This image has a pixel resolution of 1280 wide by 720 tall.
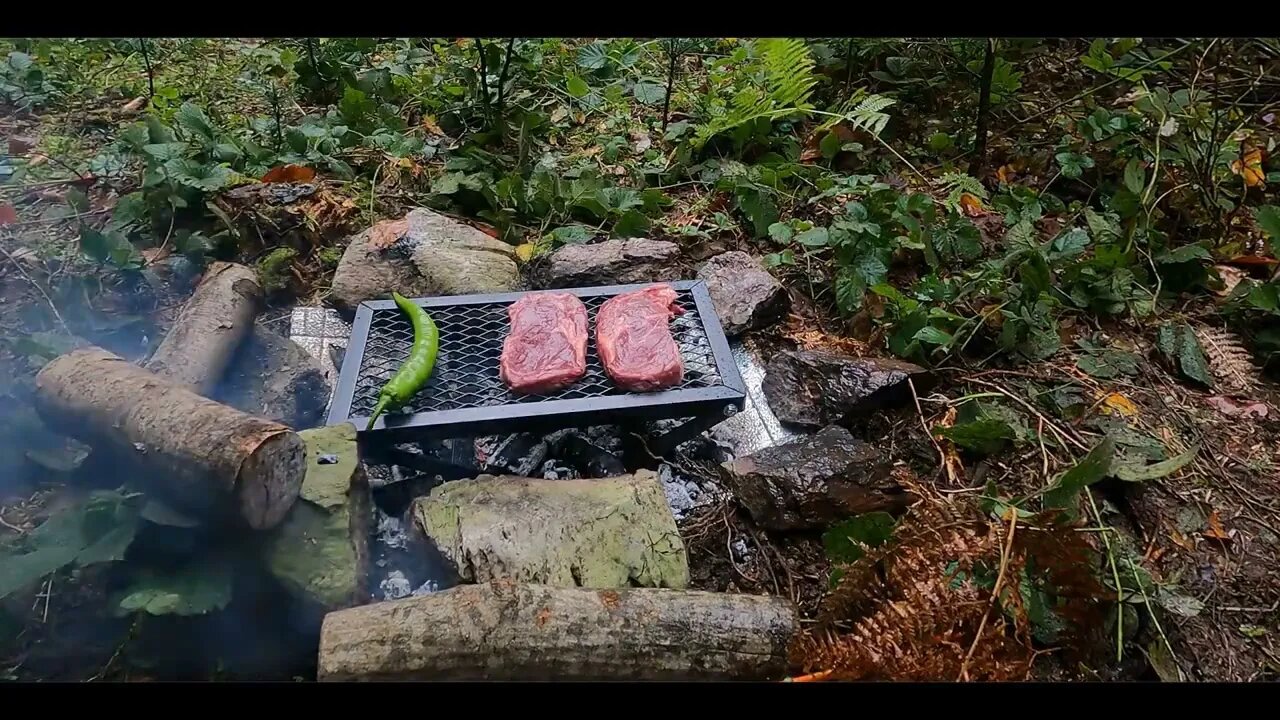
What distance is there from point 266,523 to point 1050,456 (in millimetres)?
1710

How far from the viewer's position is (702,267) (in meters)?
2.59

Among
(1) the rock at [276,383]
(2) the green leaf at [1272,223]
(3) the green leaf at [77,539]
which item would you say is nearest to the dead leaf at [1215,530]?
(2) the green leaf at [1272,223]

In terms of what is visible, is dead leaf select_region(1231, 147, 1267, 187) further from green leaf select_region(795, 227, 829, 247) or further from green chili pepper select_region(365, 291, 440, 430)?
green chili pepper select_region(365, 291, 440, 430)

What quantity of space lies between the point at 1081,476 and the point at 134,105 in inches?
138

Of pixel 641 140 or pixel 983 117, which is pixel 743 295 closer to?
pixel 641 140

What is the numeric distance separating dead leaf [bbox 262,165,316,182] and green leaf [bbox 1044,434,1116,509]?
2555 mm

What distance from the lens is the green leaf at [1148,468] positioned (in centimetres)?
172

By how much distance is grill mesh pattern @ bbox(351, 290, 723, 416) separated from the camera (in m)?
1.78

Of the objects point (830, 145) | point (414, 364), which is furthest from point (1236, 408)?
point (414, 364)

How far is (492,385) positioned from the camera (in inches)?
72.1

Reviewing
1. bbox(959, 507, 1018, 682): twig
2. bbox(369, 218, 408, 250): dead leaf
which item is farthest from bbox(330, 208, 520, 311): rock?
bbox(959, 507, 1018, 682): twig

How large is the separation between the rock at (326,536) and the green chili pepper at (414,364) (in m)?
0.11

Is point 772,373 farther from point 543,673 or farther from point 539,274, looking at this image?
point 543,673
